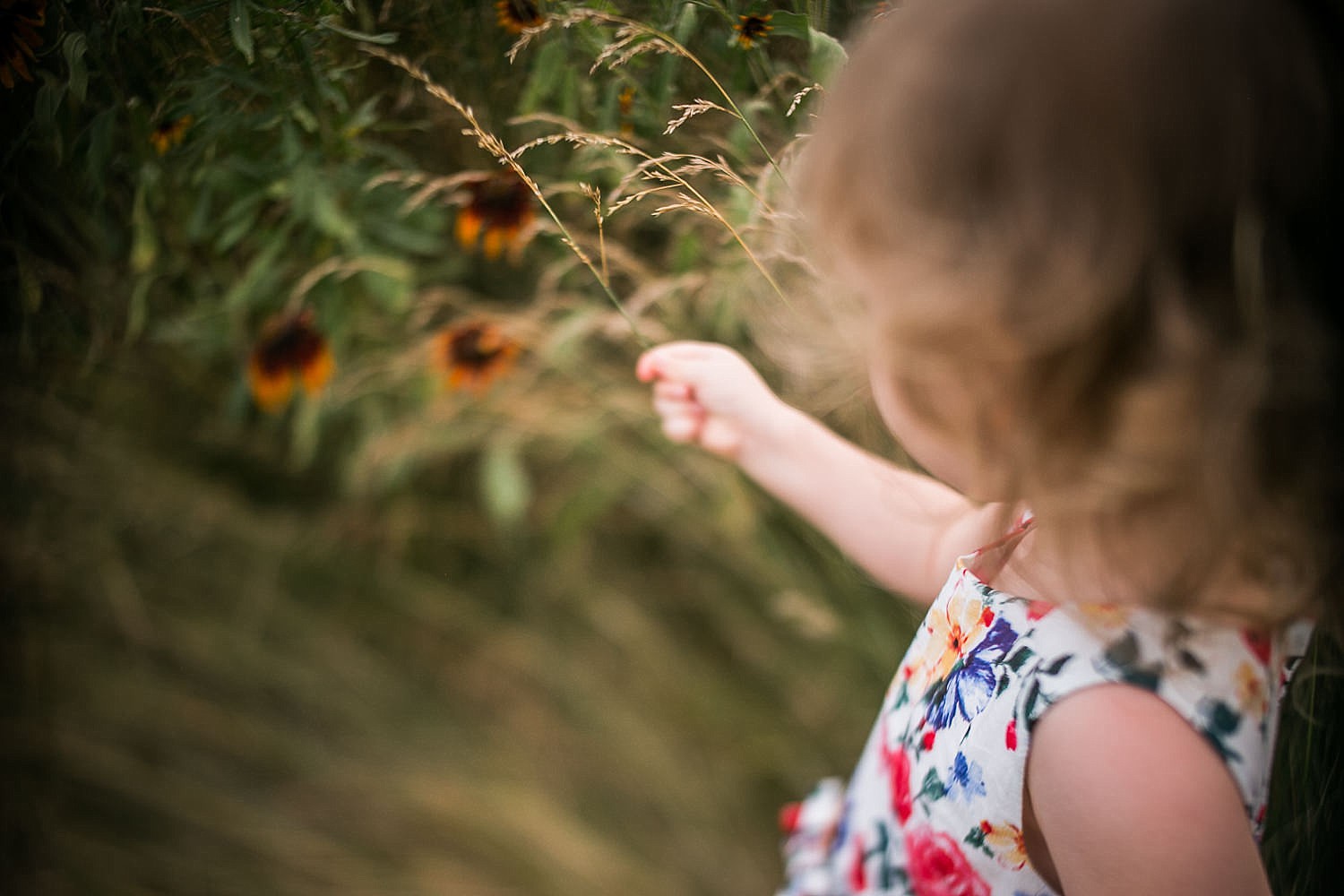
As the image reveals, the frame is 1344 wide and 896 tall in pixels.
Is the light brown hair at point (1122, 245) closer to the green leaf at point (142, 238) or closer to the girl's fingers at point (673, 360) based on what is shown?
the girl's fingers at point (673, 360)

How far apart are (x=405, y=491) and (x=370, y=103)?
0.68m

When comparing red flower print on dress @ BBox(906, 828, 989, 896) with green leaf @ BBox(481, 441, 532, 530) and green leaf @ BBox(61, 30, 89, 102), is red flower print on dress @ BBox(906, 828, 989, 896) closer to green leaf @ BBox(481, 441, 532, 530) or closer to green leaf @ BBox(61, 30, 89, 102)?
green leaf @ BBox(481, 441, 532, 530)

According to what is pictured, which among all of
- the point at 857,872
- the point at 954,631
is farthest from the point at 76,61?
the point at 857,872

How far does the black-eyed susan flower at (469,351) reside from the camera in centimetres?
97

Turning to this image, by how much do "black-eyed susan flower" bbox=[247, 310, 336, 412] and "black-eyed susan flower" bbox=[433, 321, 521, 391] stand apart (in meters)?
0.11

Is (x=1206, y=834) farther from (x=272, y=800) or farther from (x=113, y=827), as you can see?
(x=113, y=827)

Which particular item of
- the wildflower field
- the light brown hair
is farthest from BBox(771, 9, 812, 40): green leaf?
the light brown hair

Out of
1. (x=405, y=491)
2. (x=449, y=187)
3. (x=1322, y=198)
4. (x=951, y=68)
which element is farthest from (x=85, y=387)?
(x=1322, y=198)

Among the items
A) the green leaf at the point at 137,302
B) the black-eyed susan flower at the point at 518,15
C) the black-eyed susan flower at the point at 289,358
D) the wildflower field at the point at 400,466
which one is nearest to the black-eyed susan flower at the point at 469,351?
the wildflower field at the point at 400,466

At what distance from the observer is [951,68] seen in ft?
1.26

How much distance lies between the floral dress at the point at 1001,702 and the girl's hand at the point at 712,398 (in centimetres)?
20

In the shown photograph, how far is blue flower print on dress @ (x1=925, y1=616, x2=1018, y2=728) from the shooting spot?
19.5 inches

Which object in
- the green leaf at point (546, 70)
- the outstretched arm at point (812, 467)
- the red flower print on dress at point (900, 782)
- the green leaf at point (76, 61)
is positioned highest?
the green leaf at point (546, 70)

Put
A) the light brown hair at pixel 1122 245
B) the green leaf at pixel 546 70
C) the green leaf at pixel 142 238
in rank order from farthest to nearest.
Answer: the green leaf at pixel 142 238, the green leaf at pixel 546 70, the light brown hair at pixel 1122 245
